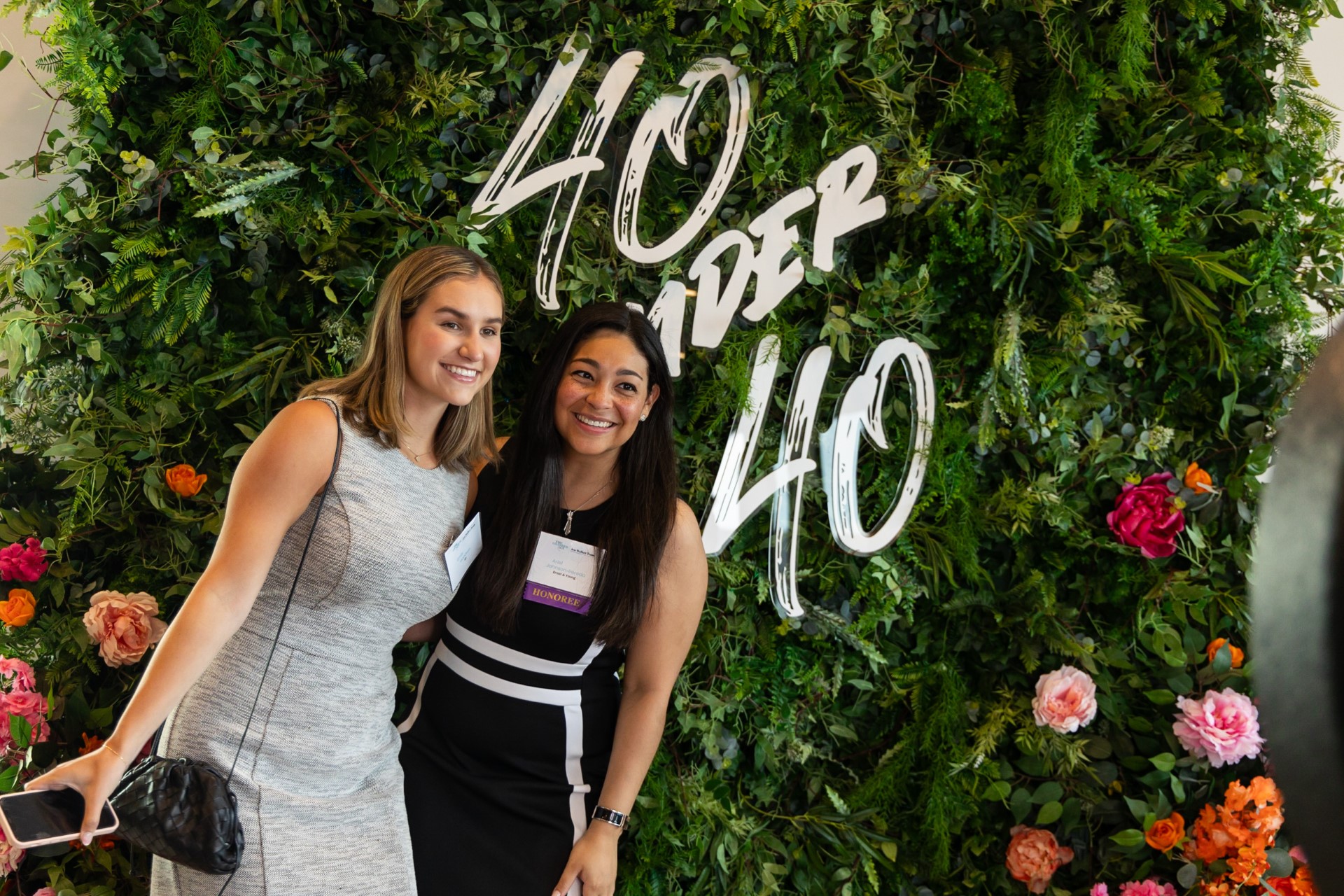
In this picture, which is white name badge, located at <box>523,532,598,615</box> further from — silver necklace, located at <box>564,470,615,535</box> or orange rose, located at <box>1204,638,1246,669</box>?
orange rose, located at <box>1204,638,1246,669</box>

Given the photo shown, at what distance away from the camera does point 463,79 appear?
1.95 metres

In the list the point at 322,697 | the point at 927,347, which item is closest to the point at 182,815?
the point at 322,697

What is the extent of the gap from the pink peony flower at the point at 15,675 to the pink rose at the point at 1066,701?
2.11 m

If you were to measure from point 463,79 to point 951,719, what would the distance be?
1779 mm

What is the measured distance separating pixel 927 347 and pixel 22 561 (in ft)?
6.41

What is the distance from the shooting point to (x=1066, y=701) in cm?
218

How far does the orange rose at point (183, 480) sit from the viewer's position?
1877 millimetres

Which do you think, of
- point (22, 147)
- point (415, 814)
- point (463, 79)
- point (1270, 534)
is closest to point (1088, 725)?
point (415, 814)

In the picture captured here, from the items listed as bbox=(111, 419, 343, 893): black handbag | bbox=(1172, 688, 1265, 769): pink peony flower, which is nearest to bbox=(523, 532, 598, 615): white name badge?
bbox=(111, 419, 343, 893): black handbag

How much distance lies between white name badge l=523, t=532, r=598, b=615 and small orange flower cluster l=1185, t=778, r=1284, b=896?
147cm

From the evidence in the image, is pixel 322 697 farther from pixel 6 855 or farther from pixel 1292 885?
pixel 1292 885

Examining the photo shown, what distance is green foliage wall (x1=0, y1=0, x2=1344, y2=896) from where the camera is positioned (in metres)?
1.94

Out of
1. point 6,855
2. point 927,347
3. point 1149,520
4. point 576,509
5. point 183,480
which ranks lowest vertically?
point 6,855

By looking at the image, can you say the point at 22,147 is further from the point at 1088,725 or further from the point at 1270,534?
the point at 1088,725
